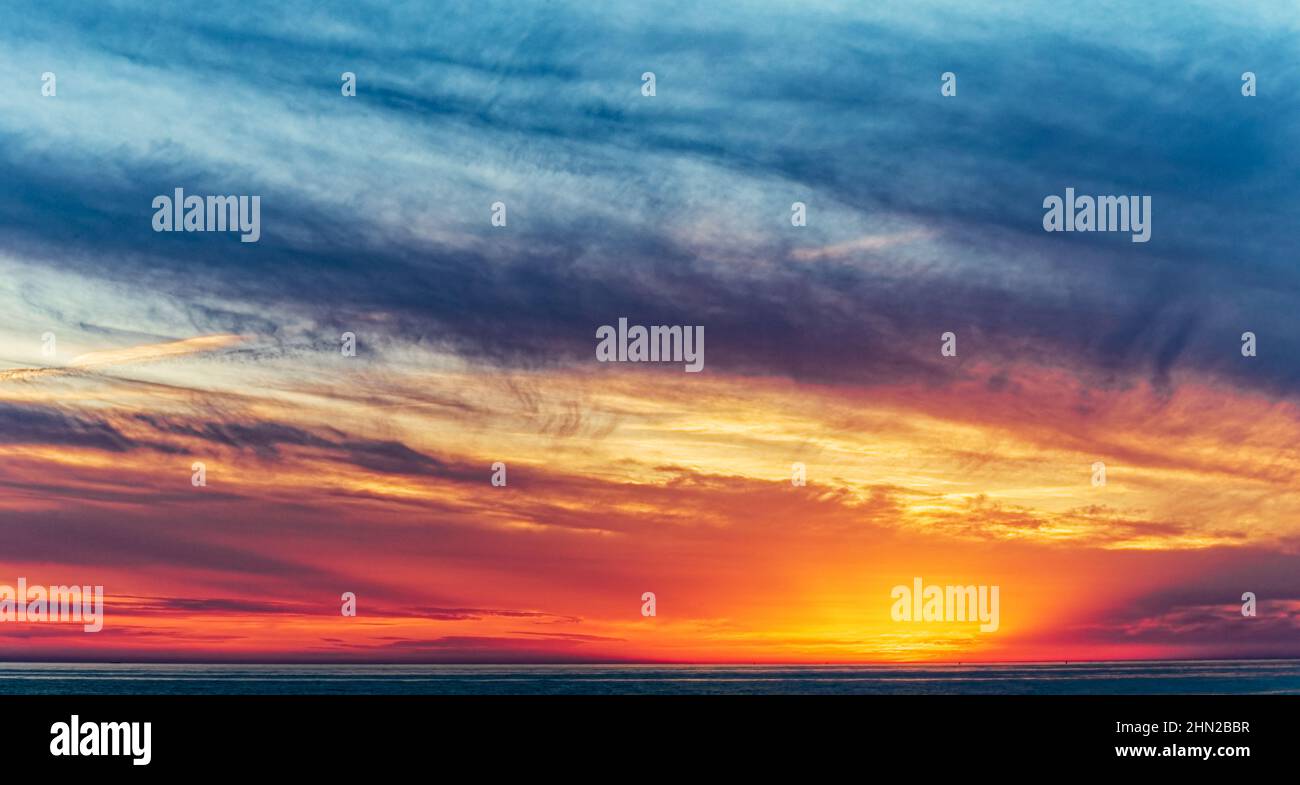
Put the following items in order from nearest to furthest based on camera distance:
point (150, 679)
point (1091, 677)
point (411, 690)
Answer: point (411, 690), point (150, 679), point (1091, 677)
